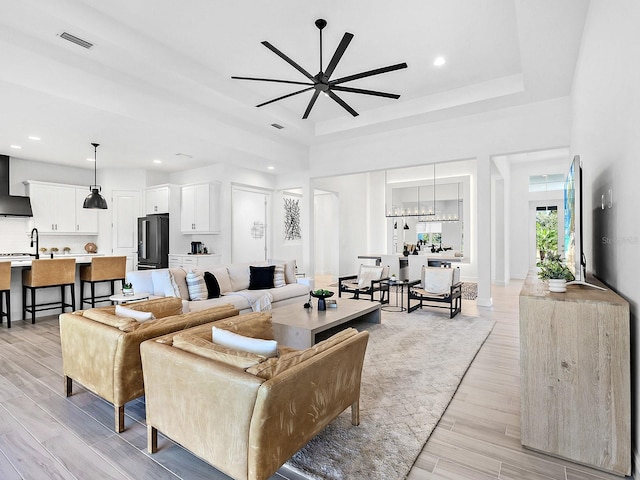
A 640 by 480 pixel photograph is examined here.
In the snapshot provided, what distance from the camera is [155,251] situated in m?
7.92

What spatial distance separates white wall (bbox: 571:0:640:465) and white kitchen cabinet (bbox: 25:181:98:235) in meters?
8.94

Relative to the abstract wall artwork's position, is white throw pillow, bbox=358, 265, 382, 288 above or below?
below

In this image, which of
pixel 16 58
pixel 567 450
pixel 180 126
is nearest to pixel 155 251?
pixel 180 126

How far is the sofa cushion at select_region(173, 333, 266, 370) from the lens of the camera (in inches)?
66.6

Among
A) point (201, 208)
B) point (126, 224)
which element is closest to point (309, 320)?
point (201, 208)

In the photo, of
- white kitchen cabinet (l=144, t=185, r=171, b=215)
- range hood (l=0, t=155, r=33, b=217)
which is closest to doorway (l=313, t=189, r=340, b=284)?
white kitchen cabinet (l=144, t=185, r=171, b=215)

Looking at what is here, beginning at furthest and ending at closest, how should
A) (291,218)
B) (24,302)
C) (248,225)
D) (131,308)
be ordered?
(291,218)
(248,225)
(24,302)
(131,308)

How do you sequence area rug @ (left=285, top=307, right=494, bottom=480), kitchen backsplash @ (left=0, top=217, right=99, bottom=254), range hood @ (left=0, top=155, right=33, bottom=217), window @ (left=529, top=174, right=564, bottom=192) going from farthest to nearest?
window @ (left=529, top=174, right=564, bottom=192) < kitchen backsplash @ (left=0, top=217, right=99, bottom=254) < range hood @ (left=0, top=155, right=33, bottom=217) < area rug @ (left=285, top=307, right=494, bottom=480)

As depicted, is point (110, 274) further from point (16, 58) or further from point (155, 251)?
point (16, 58)

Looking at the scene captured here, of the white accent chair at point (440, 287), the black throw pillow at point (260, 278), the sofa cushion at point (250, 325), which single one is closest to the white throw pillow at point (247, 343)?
the sofa cushion at point (250, 325)

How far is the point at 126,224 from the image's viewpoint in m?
8.18

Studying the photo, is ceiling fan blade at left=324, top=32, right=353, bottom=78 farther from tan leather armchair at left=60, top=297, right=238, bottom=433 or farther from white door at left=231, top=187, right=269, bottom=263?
white door at left=231, top=187, right=269, bottom=263

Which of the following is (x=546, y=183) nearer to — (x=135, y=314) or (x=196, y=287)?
(x=196, y=287)

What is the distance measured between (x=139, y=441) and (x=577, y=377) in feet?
8.46
